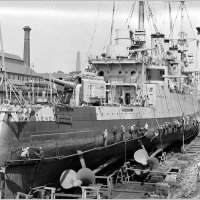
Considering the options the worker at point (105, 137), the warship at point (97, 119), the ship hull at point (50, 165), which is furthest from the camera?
the worker at point (105, 137)

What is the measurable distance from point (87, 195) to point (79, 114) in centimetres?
414

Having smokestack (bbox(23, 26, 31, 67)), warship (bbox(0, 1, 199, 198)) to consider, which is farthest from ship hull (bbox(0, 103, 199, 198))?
smokestack (bbox(23, 26, 31, 67))

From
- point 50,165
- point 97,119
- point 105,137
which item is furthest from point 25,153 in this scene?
point 105,137

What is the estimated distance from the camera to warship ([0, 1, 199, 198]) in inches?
519

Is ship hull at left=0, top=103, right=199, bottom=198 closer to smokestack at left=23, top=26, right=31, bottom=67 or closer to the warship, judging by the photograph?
the warship

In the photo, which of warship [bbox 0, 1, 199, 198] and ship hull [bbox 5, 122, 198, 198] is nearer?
ship hull [bbox 5, 122, 198, 198]

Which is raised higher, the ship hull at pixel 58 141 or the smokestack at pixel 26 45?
the smokestack at pixel 26 45

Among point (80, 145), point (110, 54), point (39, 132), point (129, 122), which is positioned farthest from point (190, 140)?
point (39, 132)

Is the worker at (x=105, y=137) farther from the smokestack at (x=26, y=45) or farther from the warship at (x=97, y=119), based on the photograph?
the smokestack at (x=26, y=45)

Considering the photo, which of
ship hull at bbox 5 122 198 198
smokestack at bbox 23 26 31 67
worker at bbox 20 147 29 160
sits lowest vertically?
ship hull at bbox 5 122 198 198

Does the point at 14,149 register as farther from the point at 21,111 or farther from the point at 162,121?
the point at 162,121

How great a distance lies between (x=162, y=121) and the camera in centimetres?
2569

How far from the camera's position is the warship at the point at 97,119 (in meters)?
13.2

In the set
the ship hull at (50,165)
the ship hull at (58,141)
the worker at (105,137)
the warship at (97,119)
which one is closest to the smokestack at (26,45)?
the warship at (97,119)
